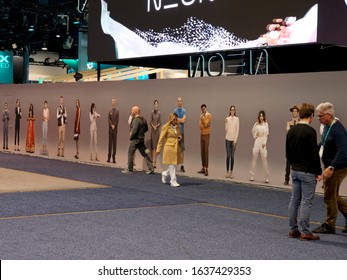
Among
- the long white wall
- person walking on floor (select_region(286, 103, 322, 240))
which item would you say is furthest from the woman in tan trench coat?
person walking on floor (select_region(286, 103, 322, 240))

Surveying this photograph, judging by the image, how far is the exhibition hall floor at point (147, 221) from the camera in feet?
23.1

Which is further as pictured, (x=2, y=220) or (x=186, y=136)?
(x=186, y=136)

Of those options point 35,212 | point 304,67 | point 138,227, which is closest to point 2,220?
point 35,212

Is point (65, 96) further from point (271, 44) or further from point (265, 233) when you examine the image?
point (265, 233)

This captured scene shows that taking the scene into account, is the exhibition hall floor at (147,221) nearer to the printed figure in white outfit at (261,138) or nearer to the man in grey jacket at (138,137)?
the printed figure in white outfit at (261,138)

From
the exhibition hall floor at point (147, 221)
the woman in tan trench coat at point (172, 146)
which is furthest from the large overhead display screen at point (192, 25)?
the exhibition hall floor at point (147, 221)

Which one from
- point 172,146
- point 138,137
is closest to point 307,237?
point 172,146

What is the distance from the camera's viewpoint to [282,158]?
14.1 metres

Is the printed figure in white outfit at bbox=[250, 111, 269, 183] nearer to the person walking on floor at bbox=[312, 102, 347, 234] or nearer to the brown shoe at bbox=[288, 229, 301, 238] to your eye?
the person walking on floor at bbox=[312, 102, 347, 234]

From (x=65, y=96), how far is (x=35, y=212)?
11.5 meters

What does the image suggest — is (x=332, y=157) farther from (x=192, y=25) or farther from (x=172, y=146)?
(x=192, y=25)

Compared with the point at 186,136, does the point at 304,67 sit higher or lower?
higher

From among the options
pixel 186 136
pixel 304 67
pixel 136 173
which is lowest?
pixel 136 173

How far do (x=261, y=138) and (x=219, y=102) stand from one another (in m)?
1.69
